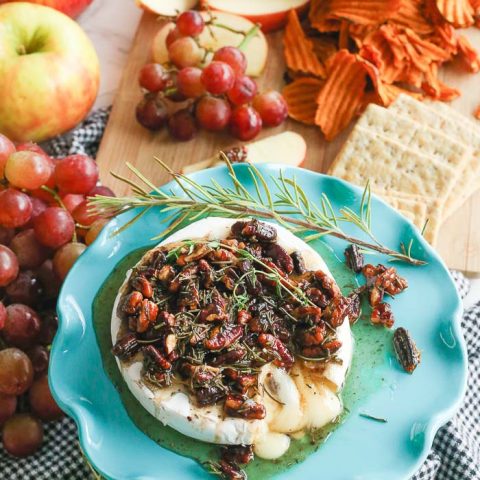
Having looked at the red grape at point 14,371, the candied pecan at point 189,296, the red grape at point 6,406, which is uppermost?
the candied pecan at point 189,296

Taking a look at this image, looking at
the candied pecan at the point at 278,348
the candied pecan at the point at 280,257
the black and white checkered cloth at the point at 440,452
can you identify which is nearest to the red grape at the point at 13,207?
the black and white checkered cloth at the point at 440,452

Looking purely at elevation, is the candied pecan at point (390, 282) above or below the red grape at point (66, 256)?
above

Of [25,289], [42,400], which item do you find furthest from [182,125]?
[42,400]

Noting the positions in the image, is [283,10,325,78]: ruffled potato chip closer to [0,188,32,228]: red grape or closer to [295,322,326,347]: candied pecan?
[0,188,32,228]: red grape

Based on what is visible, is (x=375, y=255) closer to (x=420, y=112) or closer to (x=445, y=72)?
(x=420, y=112)

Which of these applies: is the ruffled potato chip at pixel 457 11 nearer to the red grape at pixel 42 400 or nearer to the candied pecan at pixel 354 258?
the candied pecan at pixel 354 258

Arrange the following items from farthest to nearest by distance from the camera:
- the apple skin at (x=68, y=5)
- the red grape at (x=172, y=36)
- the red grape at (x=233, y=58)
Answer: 1. the apple skin at (x=68, y=5)
2. the red grape at (x=172, y=36)
3. the red grape at (x=233, y=58)
